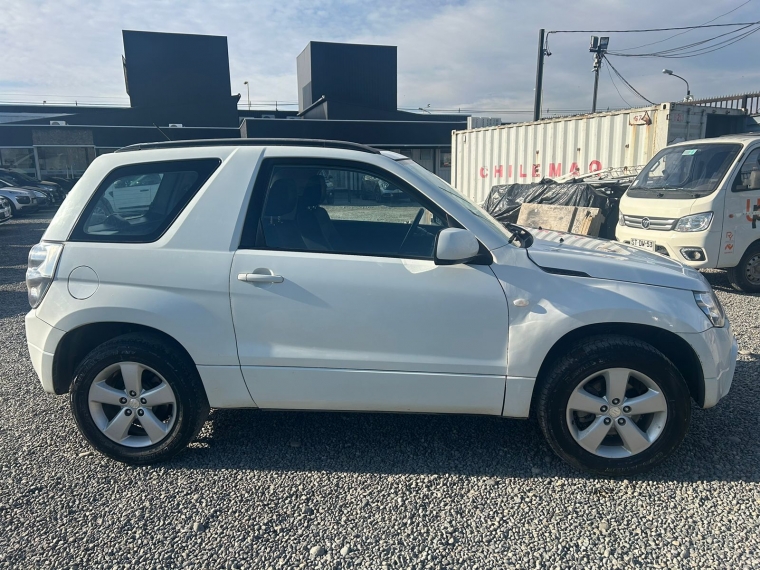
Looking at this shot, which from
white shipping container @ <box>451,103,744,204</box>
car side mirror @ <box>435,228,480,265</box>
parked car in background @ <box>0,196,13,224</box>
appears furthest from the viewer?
parked car in background @ <box>0,196,13,224</box>

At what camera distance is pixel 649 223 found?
7656mm

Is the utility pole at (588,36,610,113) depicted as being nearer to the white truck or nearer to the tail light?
the white truck

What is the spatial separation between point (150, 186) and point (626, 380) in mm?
3017

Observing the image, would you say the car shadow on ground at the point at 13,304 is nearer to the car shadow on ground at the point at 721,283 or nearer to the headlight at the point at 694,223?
the headlight at the point at 694,223

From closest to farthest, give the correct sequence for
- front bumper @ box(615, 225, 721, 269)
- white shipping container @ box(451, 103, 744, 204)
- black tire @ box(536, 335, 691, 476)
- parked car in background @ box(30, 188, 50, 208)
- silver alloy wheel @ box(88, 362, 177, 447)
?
black tire @ box(536, 335, 691, 476)
silver alloy wheel @ box(88, 362, 177, 447)
front bumper @ box(615, 225, 721, 269)
white shipping container @ box(451, 103, 744, 204)
parked car in background @ box(30, 188, 50, 208)

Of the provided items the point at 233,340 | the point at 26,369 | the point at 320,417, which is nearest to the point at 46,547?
the point at 233,340

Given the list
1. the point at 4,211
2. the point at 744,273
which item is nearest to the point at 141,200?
the point at 744,273

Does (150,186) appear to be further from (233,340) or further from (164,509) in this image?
(164,509)

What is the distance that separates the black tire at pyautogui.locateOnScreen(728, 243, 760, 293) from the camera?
7.19m

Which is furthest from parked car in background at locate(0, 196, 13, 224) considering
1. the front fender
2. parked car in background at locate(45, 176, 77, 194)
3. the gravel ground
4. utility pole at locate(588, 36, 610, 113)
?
utility pole at locate(588, 36, 610, 113)

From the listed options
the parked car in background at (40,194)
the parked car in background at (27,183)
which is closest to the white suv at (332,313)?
the parked car in background at (40,194)

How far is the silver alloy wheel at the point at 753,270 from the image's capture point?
7234mm

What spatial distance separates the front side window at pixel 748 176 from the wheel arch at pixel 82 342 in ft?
23.4

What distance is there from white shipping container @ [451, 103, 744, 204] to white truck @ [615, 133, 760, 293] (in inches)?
110
